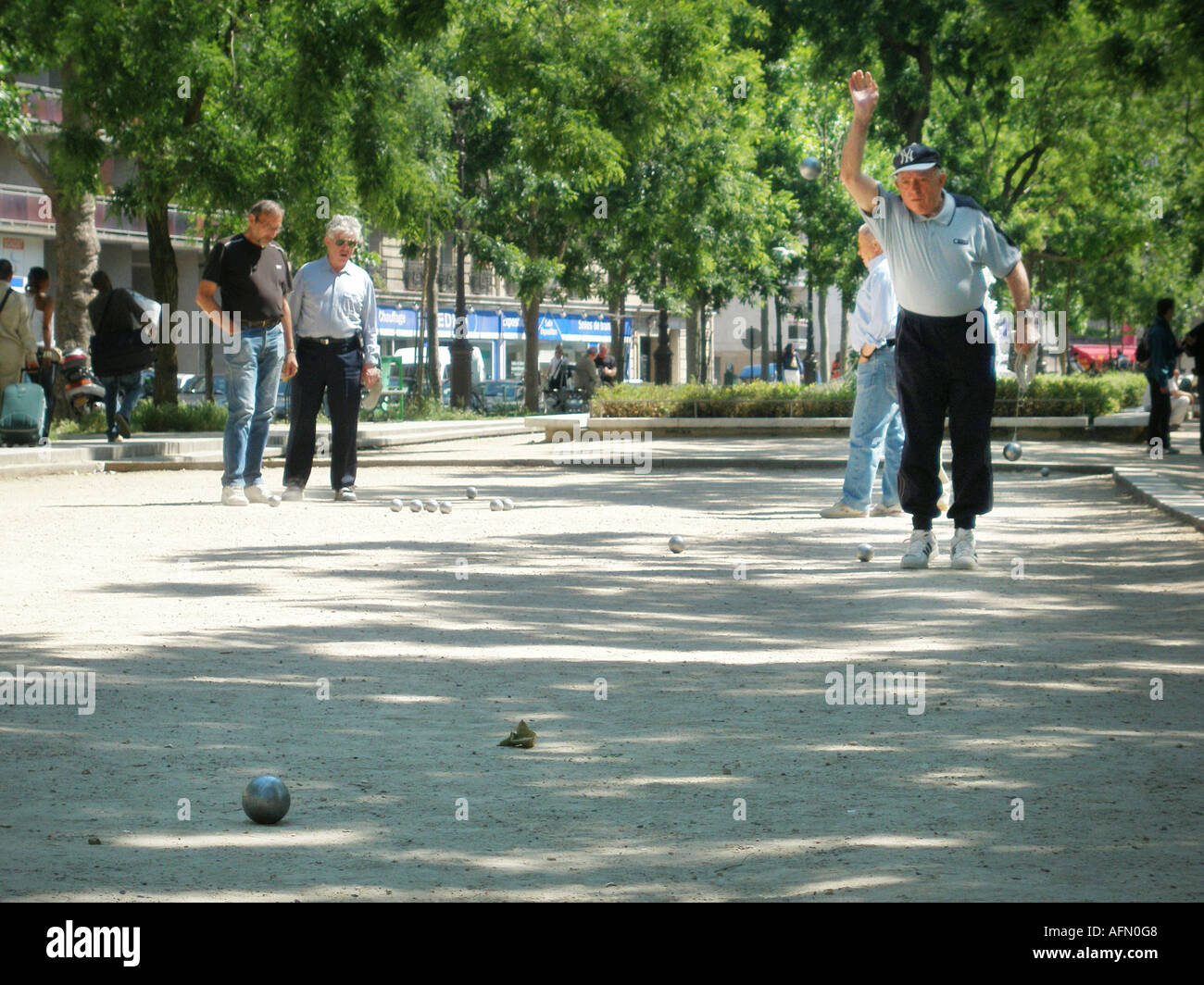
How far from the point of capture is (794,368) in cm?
6316

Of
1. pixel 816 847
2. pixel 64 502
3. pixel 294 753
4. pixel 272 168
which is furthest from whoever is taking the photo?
pixel 272 168

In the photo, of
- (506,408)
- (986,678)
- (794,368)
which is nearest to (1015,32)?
(986,678)

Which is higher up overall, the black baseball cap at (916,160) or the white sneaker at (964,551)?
the black baseball cap at (916,160)

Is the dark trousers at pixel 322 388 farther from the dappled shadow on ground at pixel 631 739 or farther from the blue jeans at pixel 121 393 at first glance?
the blue jeans at pixel 121 393

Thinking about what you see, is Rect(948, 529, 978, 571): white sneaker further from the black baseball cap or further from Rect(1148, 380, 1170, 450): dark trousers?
Rect(1148, 380, 1170, 450): dark trousers

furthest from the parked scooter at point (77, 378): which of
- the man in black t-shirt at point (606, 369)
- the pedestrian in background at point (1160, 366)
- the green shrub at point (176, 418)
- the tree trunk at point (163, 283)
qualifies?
the man in black t-shirt at point (606, 369)

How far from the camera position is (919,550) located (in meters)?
9.55

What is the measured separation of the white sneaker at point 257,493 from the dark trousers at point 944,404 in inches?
229

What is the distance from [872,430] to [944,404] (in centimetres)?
301

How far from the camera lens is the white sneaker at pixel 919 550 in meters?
9.52

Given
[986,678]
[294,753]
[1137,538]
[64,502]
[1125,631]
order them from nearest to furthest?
[294,753], [986,678], [1125,631], [1137,538], [64,502]

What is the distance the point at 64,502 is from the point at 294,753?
9880 millimetres

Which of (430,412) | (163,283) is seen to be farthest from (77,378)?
(430,412)
